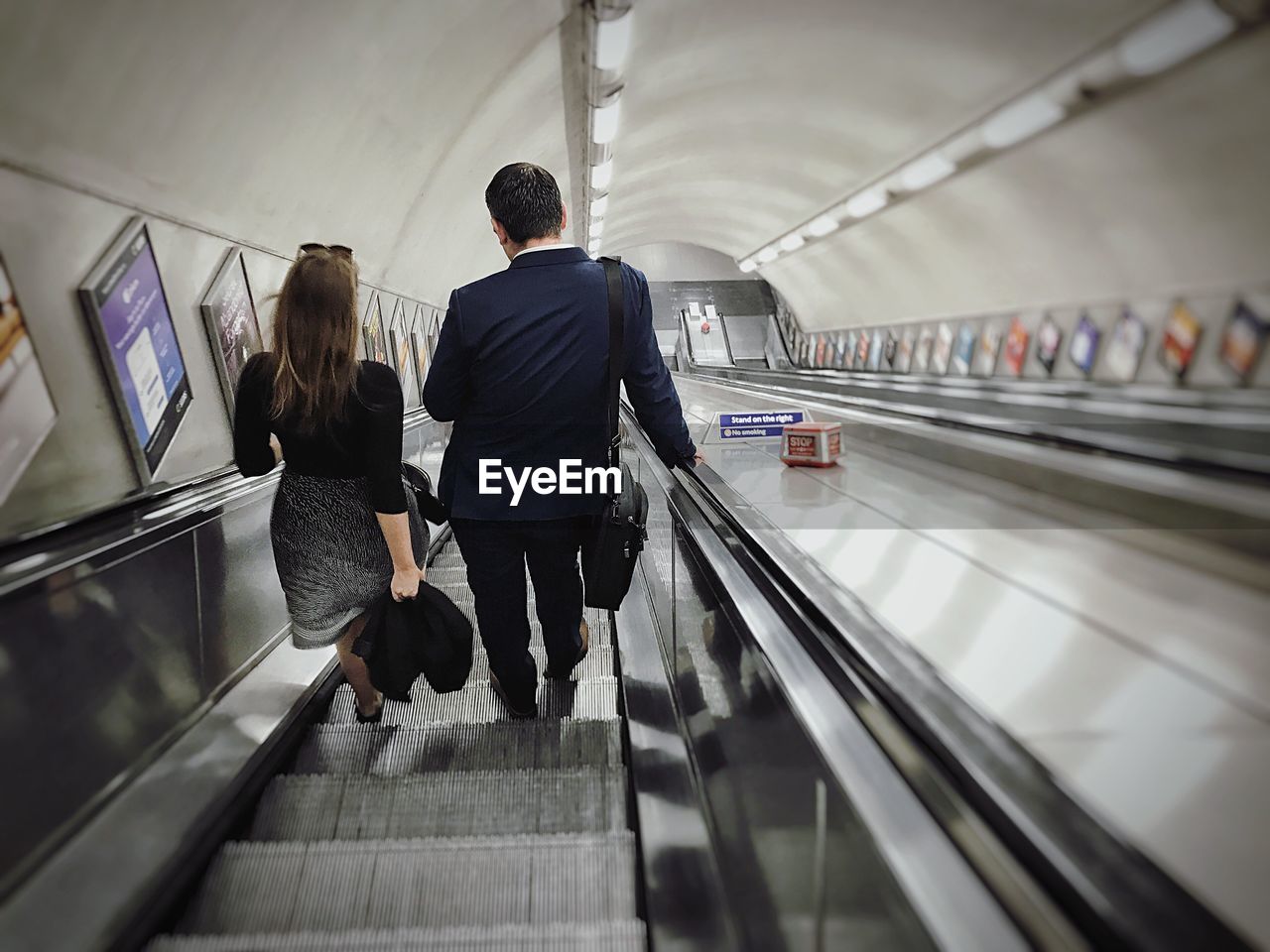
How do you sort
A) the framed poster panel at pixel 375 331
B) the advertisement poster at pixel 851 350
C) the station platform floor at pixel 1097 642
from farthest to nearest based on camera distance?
the advertisement poster at pixel 851 350 → the framed poster panel at pixel 375 331 → the station platform floor at pixel 1097 642

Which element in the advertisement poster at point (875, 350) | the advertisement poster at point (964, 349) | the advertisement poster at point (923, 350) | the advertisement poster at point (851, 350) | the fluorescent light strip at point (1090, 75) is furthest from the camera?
the advertisement poster at point (851, 350)

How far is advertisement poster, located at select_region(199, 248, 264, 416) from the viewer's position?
3.63 metres

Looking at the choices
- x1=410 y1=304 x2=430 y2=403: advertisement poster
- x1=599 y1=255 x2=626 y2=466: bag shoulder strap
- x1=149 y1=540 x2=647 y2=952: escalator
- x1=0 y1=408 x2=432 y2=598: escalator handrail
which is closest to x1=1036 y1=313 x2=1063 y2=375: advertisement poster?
x1=410 y1=304 x2=430 y2=403: advertisement poster

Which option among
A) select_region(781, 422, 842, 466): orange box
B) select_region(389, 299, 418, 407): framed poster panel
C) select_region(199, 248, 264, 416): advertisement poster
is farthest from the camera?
select_region(389, 299, 418, 407): framed poster panel

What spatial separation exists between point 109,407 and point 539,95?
16.9 ft

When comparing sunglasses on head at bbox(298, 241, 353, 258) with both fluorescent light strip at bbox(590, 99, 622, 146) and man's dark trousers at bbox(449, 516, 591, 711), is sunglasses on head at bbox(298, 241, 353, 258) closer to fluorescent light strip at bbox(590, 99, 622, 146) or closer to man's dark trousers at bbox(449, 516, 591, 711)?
man's dark trousers at bbox(449, 516, 591, 711)

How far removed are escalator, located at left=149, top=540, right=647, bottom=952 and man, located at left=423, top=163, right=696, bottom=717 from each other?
488 mm

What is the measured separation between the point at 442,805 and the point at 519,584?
74cm

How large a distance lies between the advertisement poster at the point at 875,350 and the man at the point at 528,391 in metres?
15.3

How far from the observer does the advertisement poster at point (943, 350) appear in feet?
45.2

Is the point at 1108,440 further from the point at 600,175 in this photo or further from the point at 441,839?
the point at 600,175

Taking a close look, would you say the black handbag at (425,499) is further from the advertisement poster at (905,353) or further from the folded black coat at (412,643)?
the advertisement poster at (905,353)

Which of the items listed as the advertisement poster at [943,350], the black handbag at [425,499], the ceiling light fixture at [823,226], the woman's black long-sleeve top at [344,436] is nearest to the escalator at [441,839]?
the black handbag at [425,499]

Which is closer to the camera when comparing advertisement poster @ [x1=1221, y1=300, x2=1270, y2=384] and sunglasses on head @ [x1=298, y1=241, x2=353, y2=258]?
sunglasses on head @ [x1=298, y1=241, x2=353, y2=258]
